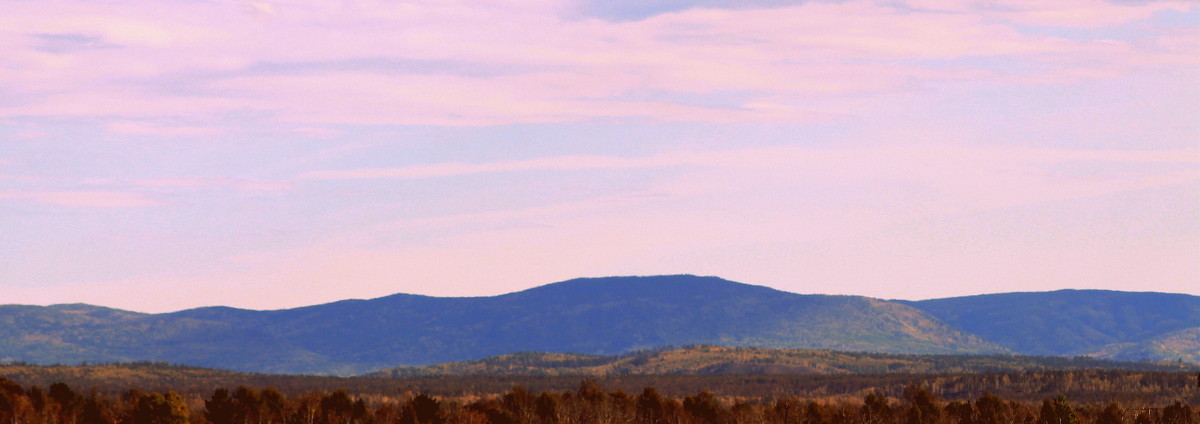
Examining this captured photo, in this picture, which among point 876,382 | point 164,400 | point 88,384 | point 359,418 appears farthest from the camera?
point 876,382

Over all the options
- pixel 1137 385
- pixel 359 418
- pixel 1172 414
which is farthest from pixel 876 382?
pixel 359 418

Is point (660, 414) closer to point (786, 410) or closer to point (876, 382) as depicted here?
point (786, 410)

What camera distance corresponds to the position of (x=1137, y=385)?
571 ft

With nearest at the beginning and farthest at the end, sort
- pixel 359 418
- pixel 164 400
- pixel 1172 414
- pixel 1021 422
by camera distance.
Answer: pixel 164 400
pixel 359 418
pixel 1021 422
pixel 1172 414

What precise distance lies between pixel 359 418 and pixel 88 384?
341 ft

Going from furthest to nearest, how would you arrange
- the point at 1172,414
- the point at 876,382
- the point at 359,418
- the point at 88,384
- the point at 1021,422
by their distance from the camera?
1. the point at 876,382
2. the point at 88,384
3. the point at 1172,414
4. the point at 1021,422
5. the point at 359,418

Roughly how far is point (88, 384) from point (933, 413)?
359ft

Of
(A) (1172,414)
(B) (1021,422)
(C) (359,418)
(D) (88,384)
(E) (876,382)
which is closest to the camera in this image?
(C) (359,418)

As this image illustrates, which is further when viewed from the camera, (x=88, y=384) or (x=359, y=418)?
(x=88, y=384)

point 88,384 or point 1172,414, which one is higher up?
point 88,384

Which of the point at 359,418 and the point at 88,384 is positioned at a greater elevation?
the point at 88,384

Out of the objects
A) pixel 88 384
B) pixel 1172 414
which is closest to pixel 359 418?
pixel 1172 414

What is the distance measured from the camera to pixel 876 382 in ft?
640

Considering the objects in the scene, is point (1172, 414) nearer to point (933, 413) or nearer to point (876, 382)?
point (933, 413)
